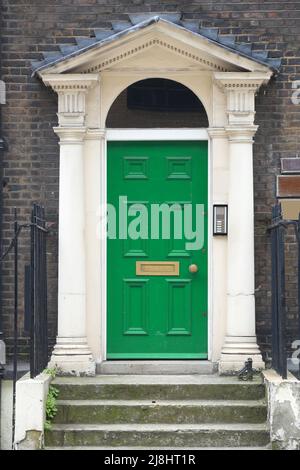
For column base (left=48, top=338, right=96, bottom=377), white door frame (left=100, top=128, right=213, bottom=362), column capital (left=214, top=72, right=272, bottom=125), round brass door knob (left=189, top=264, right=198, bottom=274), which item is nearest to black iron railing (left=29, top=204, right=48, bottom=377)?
column base (left=48, top=338, right=96, bottom=377)

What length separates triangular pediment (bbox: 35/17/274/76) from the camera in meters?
8.80

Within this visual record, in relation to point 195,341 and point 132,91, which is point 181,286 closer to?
point 195,341

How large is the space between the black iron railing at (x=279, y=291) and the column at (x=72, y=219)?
5.68 ft

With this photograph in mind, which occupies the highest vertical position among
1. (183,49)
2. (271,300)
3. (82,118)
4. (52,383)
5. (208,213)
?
(183,49)

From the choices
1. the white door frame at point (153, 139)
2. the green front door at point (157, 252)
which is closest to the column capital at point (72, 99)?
the white door frame at point (153, 139)

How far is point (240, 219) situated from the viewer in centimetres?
892

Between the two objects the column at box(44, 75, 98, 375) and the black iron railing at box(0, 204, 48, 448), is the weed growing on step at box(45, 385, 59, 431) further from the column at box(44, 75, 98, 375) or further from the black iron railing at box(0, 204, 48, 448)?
the column at box(44, 75, 98, 375)

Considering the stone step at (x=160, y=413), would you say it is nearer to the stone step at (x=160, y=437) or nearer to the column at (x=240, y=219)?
the stone step at (x=160, y=437)

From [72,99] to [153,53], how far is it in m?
0.89

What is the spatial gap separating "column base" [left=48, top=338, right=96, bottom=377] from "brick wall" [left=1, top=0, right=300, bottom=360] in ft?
1.01

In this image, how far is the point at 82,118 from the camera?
29.5ft

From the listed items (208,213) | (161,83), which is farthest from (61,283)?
(161,83)

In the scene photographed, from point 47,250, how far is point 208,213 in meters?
1.57

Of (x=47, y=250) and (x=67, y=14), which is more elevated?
(x=67, y=14)
